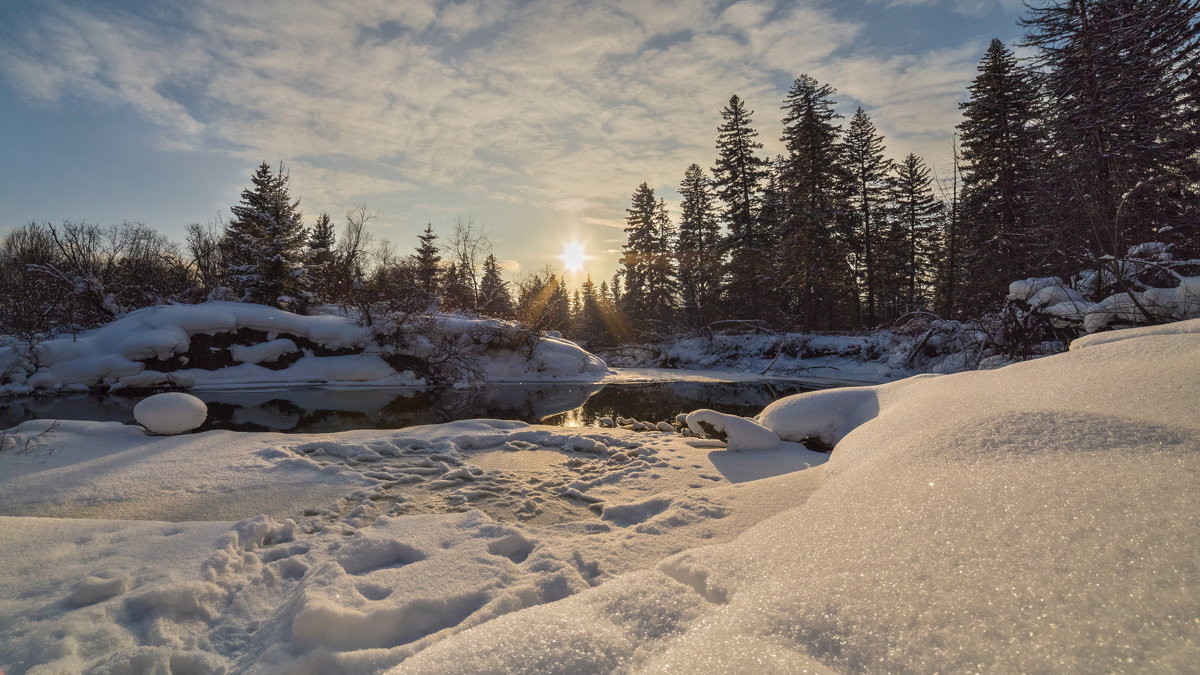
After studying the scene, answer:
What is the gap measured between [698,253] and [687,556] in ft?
92.1

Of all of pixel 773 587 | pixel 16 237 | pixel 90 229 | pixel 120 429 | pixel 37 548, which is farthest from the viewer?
pixel 16 237

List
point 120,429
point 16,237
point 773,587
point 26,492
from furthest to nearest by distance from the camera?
point 16,237 < point 120,429 < point 26,492 < point 773,587

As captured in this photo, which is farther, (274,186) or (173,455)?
(274,186)

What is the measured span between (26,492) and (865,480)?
598cm

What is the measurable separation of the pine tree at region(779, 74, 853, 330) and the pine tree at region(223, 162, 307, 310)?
21.2 meters

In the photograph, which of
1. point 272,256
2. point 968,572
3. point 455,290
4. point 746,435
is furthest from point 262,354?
point 968,572

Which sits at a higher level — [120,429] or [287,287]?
[287,287]

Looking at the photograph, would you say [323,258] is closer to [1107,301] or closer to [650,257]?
[650,257]

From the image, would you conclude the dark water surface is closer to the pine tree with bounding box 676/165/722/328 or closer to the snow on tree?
the snow on tree

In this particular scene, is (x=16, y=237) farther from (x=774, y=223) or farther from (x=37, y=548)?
(x=774, y=223)

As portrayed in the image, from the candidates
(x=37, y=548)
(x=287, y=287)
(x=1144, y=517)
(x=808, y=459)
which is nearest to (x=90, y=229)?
(x=287, y=287)

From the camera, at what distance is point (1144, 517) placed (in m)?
1.29

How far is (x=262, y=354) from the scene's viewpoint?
48.0 ft

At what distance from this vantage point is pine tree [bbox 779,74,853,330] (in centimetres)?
2041
